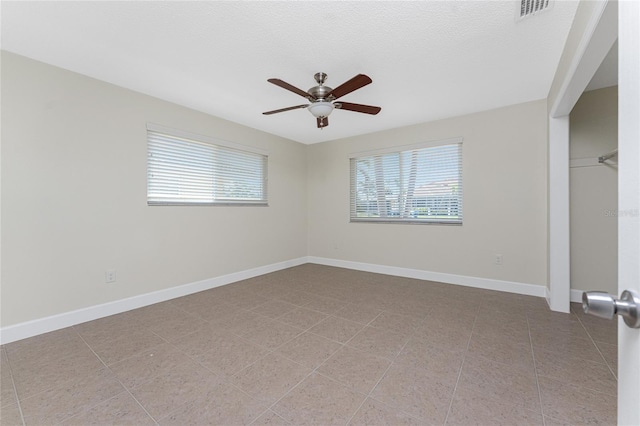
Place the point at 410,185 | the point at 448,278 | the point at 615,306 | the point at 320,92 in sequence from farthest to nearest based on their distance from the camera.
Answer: the point at 410,185, the point at 448,278, the point at 320,92, the point at 615,306

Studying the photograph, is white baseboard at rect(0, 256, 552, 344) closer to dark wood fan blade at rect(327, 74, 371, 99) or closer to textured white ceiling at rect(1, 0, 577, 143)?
textured white ceiling at rect(1, 0, 577, 143)

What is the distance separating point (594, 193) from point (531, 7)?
7.81ft

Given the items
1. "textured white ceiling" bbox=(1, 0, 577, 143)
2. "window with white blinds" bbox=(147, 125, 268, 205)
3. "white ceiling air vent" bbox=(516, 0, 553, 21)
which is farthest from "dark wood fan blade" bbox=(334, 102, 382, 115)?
"window with white blinds" bbox=(147, 125, 268, 205)

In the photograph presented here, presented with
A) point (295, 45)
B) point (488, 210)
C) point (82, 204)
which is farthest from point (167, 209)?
point (488, 210)

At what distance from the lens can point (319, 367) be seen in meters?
1.83

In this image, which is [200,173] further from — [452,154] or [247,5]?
[452,154]

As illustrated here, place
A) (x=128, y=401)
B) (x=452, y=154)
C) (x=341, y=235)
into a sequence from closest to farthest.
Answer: (x=128, y=401), (x=452, y=154), (x=341, y=235)

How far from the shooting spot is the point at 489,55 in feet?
7.55

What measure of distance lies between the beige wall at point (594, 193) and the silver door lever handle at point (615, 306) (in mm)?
3480

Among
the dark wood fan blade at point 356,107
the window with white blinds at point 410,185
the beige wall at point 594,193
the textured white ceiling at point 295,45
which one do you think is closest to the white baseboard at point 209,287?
the beige wall at point 594,193

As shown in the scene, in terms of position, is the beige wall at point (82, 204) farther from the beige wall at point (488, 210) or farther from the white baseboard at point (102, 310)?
the beige wall at point (488, 210)

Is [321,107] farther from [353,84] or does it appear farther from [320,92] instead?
[353,84]

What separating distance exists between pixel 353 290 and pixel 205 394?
2276 millimetres

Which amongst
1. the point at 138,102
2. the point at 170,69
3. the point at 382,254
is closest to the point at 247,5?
the point at 170,69
